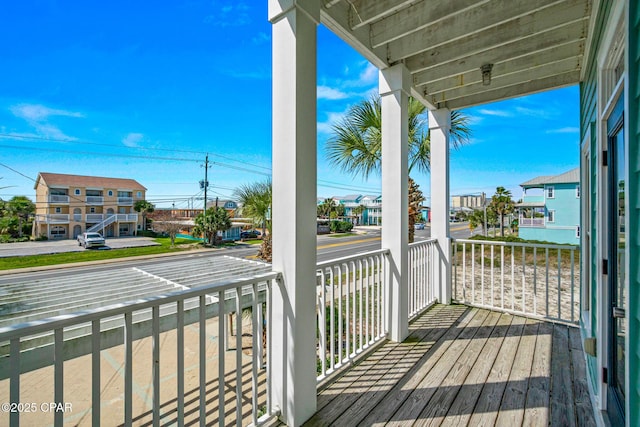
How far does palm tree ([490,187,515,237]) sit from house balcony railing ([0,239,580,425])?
20.4 meters

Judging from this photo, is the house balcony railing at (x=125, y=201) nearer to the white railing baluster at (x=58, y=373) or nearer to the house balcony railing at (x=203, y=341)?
the house balcony railing at (x=203, y=341)

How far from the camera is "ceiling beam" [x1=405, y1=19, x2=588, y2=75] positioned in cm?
235

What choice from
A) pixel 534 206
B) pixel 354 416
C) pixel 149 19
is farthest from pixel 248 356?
pixel 534 206

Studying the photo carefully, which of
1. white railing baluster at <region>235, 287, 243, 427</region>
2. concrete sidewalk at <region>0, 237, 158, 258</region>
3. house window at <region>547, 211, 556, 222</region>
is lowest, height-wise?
white railing baluster at <region>235, 287, 243, 427</region>

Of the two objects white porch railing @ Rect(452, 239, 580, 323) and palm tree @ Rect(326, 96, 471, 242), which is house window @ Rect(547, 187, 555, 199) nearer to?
white porch railing @ Rect(452, 239, 580, 323)

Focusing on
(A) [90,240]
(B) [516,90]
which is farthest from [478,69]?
(A) [90,240]

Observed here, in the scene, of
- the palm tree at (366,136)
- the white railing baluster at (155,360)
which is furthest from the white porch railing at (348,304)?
the palm tree at (366,136)

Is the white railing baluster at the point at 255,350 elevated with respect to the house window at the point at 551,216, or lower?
lower

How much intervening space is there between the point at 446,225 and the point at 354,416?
2.79 meters

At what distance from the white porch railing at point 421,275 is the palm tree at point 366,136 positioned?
0.52 metres

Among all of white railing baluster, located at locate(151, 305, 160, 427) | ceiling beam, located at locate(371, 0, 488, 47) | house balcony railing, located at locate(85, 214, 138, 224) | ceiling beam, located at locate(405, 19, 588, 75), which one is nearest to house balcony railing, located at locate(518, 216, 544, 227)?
ceiling beam, located at locate(405, 19, 588, 75)

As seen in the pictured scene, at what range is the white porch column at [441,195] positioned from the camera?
382 centimetres

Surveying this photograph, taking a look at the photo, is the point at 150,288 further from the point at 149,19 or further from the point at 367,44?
the point at 149,19

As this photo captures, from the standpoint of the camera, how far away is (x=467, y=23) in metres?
2.26
